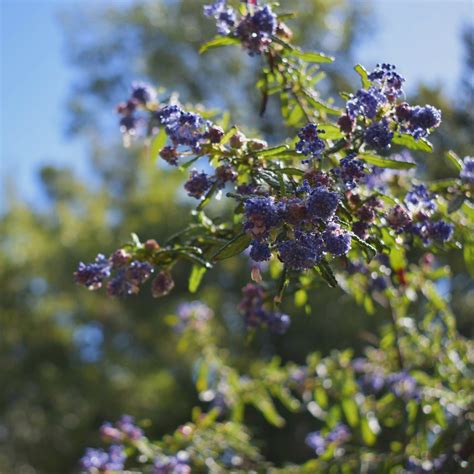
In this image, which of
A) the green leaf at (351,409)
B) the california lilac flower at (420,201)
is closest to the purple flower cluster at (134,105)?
the california lilac flower at (420,201)

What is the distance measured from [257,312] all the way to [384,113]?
21.0 inches

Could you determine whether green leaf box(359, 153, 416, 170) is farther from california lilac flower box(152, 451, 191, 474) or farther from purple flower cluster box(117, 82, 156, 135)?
california lilac flower box(152, 451, 191, 474)

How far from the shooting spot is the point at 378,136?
1.20 m

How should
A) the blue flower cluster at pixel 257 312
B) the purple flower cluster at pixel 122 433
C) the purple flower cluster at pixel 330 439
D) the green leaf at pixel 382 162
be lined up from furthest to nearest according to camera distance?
the purple flower cluster at pixel 330 439, the purple flower cluster at pixel 122 433, the blue flower cluster at pixel 257 312, the green leaf at pixel 382 162

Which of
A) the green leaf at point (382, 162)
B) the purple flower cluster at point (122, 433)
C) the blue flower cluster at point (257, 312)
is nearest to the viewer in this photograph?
the green leaf at point (382, 162)

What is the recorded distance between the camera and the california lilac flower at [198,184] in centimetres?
127

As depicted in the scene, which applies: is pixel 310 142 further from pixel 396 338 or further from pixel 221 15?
pixel 396 338

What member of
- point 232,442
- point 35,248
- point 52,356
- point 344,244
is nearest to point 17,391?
point 52,356

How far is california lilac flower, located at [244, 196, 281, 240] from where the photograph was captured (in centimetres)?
97

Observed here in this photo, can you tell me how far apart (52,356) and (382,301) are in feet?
20.9

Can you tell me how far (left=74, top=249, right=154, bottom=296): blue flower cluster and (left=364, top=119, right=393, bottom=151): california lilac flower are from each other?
43 cm

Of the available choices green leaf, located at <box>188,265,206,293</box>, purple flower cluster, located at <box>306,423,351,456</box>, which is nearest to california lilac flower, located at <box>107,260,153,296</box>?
green leaf, located at <box>188,265,206,293</box>

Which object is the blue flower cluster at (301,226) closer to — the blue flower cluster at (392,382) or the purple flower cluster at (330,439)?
the blue flower cluster at (392,382)

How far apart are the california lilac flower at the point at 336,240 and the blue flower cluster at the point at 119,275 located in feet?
1.32
